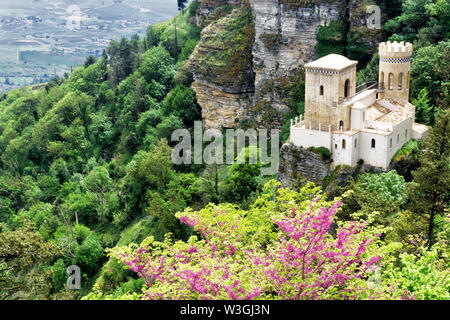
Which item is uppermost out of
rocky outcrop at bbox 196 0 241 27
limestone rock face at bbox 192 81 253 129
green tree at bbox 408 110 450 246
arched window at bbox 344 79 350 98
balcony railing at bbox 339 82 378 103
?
rocky outcrop at bbox 196 0 241 27

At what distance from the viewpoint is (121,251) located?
71.6 ft

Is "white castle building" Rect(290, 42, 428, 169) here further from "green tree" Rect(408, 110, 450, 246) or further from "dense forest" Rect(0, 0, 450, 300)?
"green tree" Rect(408, 110, 450, 246)

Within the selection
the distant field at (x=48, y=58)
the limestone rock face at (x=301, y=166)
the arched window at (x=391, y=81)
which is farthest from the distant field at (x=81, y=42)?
the arched window at (x=391, y=81)

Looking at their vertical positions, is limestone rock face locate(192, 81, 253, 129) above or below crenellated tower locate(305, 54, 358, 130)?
below

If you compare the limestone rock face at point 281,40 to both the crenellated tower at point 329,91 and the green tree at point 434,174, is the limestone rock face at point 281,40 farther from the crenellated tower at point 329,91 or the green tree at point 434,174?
the green tree at point 434,174

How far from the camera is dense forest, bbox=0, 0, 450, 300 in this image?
19.5 meters

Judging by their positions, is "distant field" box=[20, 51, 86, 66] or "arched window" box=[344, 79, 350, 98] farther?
"distant field" box=[20, 51, 86, 66]

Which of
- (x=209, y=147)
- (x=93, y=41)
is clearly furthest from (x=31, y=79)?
(x=209, y=147)
